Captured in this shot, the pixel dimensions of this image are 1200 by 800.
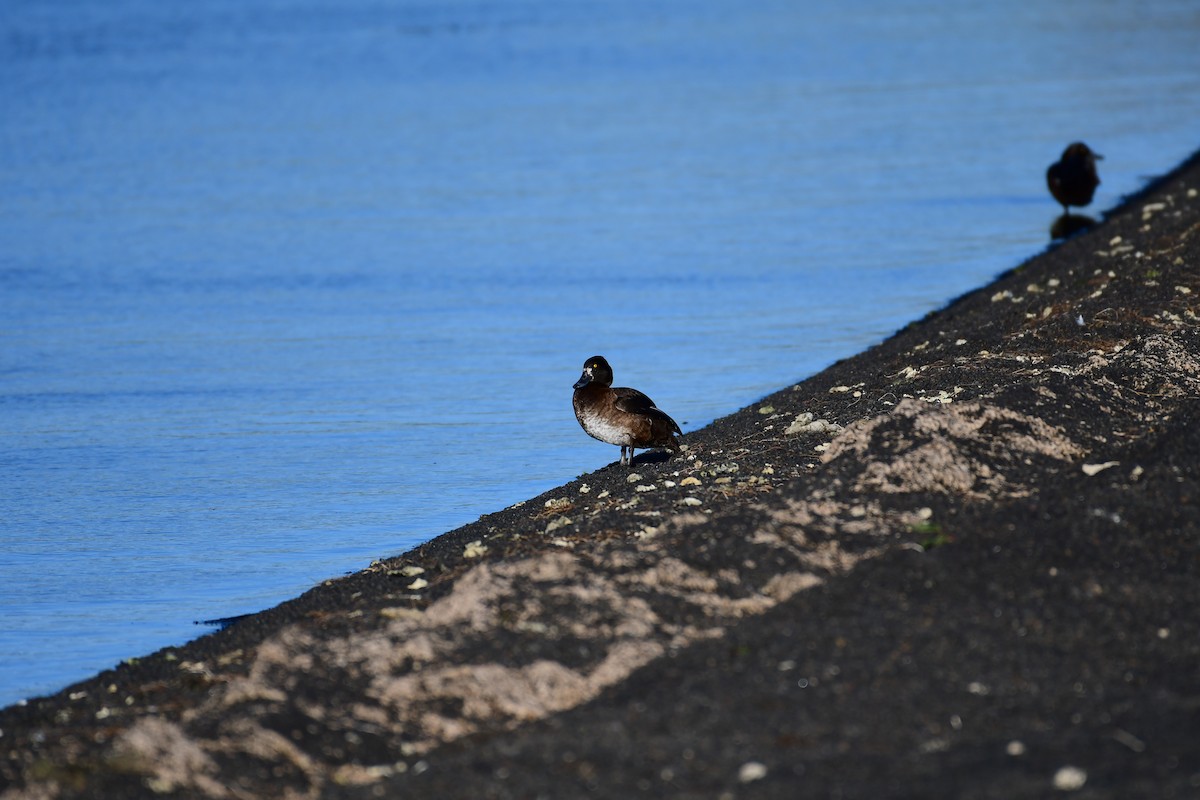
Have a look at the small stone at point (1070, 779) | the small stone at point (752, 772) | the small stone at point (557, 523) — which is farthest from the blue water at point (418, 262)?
the small stone at point (1070, 779)

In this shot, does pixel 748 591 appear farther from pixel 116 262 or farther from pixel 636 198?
pixel 636 198

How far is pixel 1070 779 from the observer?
18.6 ft

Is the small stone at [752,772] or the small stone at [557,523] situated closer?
the small stone at [752,772]

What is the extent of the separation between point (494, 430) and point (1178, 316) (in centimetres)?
577

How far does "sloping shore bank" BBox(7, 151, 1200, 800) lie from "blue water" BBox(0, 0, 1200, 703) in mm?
2154

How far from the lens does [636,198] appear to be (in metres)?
26.0

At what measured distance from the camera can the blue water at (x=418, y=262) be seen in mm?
11930

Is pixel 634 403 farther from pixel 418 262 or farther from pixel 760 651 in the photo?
pixel 418 262

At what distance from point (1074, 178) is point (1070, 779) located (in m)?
18.0

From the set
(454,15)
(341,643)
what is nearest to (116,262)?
(341,643)

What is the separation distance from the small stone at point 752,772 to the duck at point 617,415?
16.7 ft

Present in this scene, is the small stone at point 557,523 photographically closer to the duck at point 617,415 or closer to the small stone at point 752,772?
the duck at point 617,415

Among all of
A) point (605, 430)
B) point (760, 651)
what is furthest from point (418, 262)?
point (760, 651)

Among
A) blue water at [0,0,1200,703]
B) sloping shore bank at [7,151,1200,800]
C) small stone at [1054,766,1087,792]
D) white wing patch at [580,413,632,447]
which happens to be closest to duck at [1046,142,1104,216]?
blue water at [0,0,1200,703]
